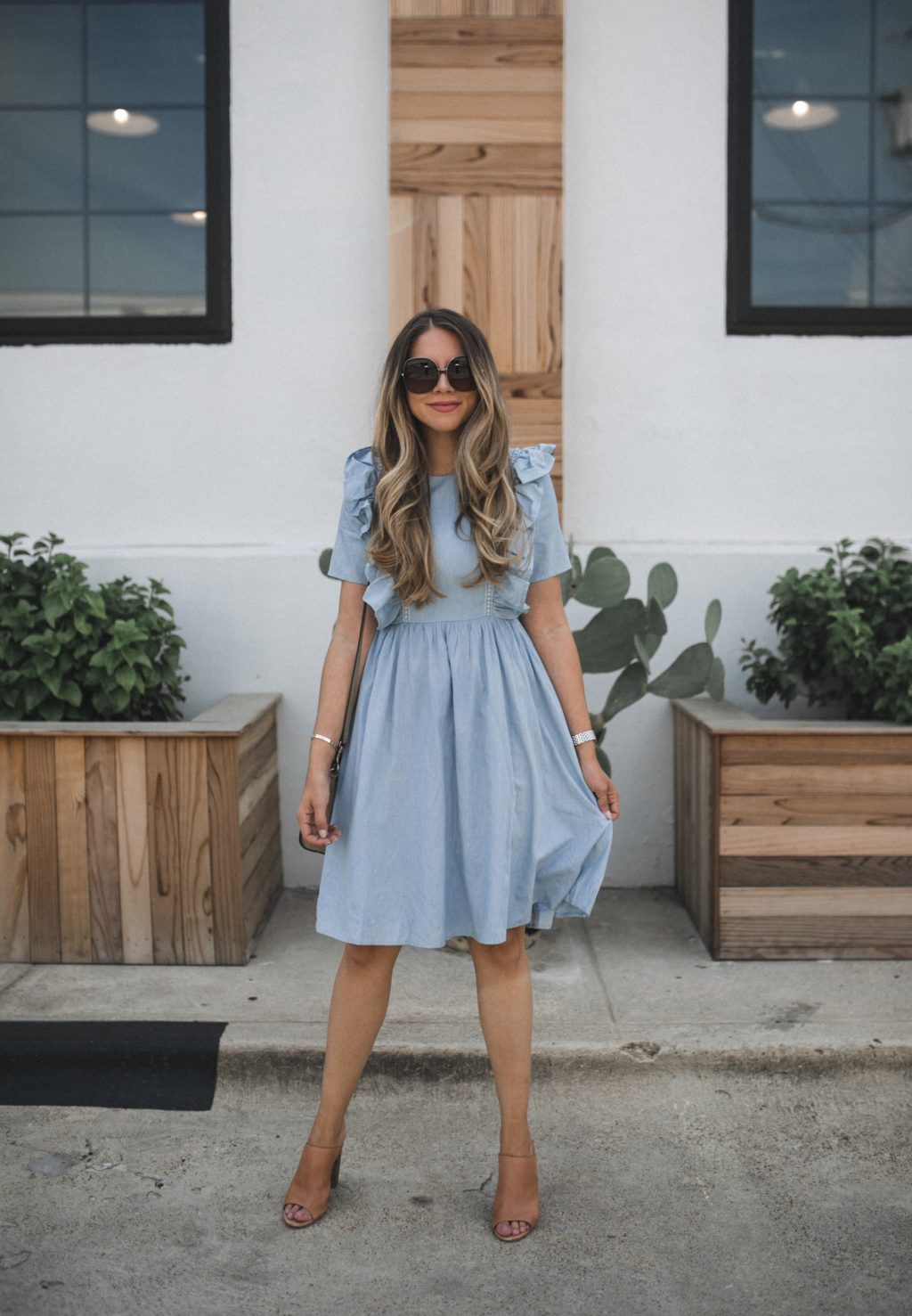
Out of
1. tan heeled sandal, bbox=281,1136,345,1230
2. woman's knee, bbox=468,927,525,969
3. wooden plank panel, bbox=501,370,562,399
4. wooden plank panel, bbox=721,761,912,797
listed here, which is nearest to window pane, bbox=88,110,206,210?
wooden plank panel, bbox=501,370,562,399

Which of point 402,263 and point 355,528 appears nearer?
point 355,528

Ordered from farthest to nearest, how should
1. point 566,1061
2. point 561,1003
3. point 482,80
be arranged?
point 482,80 < point 561,1003 < point 566,1061

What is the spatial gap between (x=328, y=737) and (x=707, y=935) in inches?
70.4

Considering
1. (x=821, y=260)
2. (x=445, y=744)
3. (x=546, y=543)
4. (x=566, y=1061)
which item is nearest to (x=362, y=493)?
(x=546, y=543)

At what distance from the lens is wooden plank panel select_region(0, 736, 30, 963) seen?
3.44 m

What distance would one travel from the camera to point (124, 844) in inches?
135

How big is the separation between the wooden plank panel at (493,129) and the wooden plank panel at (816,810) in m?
2.30

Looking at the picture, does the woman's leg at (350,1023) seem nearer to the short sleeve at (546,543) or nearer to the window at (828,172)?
the short sleeve at (546,543)

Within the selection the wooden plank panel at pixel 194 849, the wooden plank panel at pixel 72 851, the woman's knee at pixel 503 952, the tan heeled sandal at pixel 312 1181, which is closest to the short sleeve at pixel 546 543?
the woman's knee at pixel 503 952

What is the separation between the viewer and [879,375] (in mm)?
4234

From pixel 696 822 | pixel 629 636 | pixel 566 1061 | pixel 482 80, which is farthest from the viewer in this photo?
pixel 482 80

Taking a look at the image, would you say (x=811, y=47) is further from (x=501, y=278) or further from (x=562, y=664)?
(x=562, y=664)

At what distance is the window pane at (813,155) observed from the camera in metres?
4.28

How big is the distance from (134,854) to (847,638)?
88.4 inches
